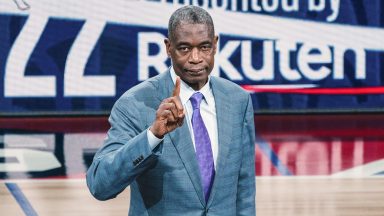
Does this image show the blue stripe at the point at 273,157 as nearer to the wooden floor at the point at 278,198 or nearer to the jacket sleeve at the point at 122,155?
the wooden floor at the point at 278,198

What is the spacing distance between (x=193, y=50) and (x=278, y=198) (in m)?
3.40

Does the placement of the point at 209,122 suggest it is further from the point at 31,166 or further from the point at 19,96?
the point at 19,96

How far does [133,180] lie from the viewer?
1.88 m

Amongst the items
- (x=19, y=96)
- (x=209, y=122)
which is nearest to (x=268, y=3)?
(x=19, y=96)

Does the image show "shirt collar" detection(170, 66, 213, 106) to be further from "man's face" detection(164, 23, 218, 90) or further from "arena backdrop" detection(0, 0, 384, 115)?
"arena backdrop" detection(0, 0, 384, 115)

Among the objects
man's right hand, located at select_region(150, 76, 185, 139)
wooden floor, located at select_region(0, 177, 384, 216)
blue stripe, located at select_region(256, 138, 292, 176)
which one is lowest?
blue stripe, located at select_region(256, 138, 292, 176)

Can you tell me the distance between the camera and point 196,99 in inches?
78.2

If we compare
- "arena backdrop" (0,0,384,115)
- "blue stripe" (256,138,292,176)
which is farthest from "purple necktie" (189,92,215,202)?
"arena backdrop" (0,0,384,115)

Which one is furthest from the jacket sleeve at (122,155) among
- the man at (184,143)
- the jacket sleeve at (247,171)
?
the jacket sleeve at (247,171)

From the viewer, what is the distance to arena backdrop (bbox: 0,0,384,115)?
7703mm

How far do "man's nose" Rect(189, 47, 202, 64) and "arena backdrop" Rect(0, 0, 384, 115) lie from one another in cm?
581

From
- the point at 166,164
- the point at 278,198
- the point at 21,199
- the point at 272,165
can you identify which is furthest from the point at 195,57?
the point at 272,165

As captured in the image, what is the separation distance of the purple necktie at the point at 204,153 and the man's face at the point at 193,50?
85mm

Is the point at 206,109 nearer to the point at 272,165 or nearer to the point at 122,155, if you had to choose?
the point at 122,155
